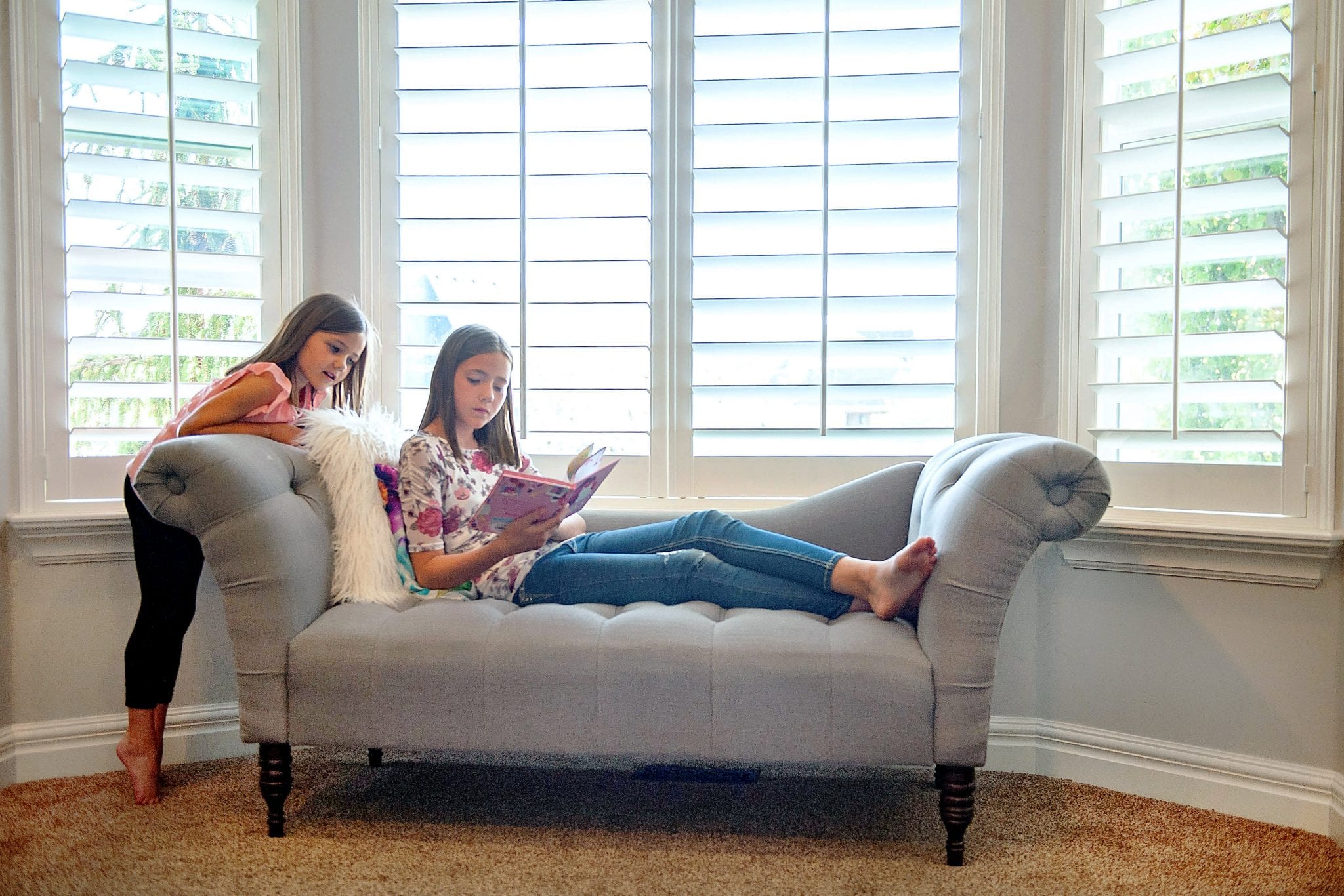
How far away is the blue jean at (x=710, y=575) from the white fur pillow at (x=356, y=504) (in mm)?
314

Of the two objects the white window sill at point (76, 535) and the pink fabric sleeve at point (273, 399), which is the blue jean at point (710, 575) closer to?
the pink fabric sleeve at point (273, 399)

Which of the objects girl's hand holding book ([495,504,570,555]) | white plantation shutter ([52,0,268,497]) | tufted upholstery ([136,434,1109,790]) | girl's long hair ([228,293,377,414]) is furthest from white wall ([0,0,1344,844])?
girl's hand holding book ([495,504,570,555])

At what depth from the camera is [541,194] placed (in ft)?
8.43

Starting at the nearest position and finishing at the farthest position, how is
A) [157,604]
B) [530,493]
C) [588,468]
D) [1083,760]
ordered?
[530,493] → [588,468] → [157,604] → [1083,760]

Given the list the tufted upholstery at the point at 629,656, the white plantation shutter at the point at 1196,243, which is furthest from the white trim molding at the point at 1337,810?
the tufted upholstery at the point at 629,656

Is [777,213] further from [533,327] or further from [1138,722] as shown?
[1138,722]

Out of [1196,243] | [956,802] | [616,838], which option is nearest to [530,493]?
[616,838]

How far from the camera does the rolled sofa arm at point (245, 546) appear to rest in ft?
5.79

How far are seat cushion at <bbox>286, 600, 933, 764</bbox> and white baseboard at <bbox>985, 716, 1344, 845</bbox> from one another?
78 centimetres

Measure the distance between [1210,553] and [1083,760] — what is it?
60cm

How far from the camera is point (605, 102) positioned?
2.55 m

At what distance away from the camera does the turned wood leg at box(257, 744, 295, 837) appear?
1.83 m

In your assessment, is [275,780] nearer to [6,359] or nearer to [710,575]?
[710,575]

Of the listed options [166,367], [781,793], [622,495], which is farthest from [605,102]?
[781,793]
